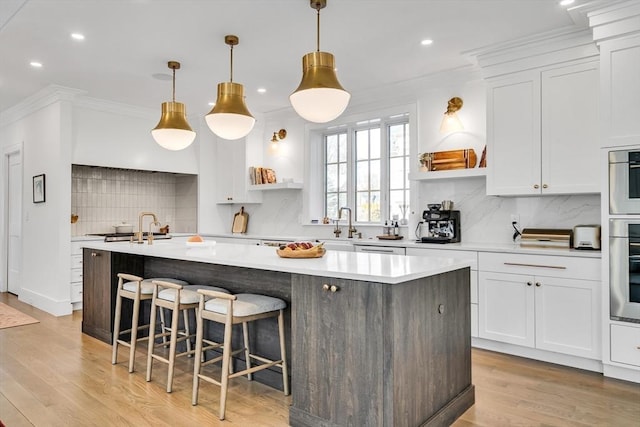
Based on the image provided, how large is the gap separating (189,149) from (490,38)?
14.7 feet

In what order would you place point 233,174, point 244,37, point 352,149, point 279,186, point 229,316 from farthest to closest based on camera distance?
point 233,174 → point 279,186 → point 352,149 → point 244,37 → point 229,316

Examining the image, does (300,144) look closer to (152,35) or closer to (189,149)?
(189,149)

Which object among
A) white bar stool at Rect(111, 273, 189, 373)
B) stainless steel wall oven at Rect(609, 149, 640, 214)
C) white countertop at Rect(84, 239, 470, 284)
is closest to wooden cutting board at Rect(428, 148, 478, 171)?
stainless steel wall oven at Rect(609, 149, 640, 214)

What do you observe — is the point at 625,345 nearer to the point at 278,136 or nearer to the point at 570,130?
the point at 570,130

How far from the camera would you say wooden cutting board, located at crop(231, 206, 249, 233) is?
6762 millimetres

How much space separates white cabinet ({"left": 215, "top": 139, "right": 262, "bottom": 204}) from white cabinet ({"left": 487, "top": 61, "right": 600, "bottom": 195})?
11.5 ft

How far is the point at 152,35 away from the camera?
3654 mm

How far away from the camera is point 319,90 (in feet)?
8.73


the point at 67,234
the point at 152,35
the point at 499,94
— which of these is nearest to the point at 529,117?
the point at 499,94

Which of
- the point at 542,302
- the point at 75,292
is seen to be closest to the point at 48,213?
the point at 75,292

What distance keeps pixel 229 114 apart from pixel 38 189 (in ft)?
12.1

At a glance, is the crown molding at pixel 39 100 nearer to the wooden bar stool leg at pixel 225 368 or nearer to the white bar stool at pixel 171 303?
the white bar stool at pixel 171 303

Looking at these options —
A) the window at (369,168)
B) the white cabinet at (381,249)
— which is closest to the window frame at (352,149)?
the window at (369,168)

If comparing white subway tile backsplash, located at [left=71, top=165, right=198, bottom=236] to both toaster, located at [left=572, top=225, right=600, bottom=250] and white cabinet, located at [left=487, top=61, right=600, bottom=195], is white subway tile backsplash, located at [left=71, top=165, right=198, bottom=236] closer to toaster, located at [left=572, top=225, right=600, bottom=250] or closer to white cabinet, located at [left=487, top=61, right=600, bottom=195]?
white cabinet, located at [left=487, top=61, right=600, bottom=195]
